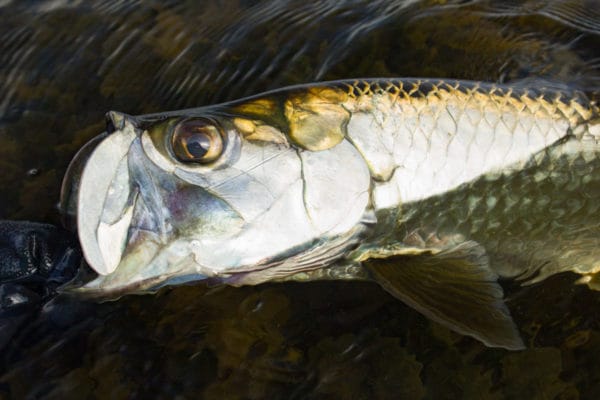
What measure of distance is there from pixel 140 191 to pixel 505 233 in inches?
58.3

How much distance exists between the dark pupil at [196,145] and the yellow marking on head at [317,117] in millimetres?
337

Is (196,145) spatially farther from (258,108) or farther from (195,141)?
(258,108)

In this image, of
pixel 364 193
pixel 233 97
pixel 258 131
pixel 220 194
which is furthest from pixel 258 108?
pixel 233 97

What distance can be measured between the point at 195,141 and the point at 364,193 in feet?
2.17

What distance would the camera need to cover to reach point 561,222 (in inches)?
108

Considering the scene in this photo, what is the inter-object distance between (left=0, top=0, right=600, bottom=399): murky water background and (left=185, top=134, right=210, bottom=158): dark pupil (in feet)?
2.88

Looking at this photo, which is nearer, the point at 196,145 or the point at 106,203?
the point at 106,203

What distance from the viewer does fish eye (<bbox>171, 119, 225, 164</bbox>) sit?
2252 mm

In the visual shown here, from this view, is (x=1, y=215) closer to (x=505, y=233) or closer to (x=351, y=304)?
(x=351, y=304)

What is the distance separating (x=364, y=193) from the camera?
2461 millimetres

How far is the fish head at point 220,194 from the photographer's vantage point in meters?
2.19

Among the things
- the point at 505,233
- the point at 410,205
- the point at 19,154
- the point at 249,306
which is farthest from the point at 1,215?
the point at 505,233

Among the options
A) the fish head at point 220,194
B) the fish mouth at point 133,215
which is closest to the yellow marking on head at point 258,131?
the fish head at point 220,194

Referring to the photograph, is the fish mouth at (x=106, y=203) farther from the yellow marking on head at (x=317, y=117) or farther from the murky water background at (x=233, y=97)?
the murky water background at (x=233, y=97)
